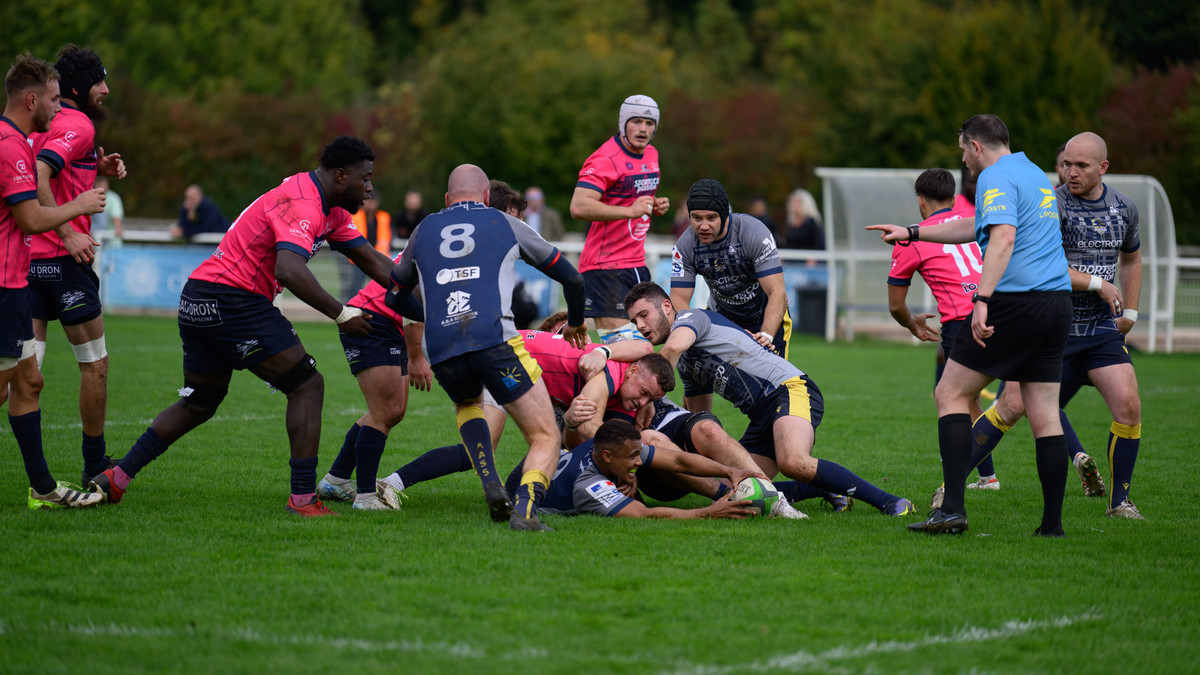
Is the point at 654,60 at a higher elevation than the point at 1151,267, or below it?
higher

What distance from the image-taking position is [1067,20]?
99.5 feet

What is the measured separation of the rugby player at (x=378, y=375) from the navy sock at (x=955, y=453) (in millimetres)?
2953

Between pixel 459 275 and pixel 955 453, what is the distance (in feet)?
8.73

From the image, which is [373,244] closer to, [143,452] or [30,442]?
[143,452]

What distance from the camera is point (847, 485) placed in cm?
699

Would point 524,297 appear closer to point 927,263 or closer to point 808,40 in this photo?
point 927,263

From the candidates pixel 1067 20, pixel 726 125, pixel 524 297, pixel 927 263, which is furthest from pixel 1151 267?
pixel 726 125

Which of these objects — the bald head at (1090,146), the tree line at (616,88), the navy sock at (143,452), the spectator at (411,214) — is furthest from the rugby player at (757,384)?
the tree line at (616,88)

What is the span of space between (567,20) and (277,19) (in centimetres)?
1010

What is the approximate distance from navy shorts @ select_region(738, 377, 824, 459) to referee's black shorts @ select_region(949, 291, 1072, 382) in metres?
1.33

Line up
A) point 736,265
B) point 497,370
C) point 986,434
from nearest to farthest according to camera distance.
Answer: point 497,370 < point 986,434 < point 736,265

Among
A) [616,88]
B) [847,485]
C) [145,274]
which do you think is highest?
[616,88]

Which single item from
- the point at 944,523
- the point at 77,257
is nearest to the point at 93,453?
the point at 77,257

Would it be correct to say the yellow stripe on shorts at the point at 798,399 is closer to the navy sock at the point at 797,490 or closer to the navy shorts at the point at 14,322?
the navy sock at the point at 797,490
